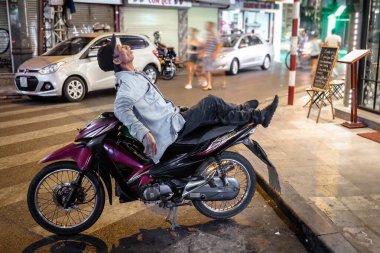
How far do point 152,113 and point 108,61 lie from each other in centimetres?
65

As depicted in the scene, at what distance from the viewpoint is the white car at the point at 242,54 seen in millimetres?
17484

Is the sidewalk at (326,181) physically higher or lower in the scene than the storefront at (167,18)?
lower

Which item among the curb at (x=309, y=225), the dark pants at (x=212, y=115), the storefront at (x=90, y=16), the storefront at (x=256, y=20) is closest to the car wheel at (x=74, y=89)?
the storefront at (x=90, y=16)

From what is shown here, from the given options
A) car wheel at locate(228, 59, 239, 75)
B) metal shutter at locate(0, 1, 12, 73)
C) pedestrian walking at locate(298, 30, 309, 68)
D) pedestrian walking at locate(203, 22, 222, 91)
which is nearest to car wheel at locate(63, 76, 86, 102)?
pedestrian walking at locate(203, 22, 222, 91)

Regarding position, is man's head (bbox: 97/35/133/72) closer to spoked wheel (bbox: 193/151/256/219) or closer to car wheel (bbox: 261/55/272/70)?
spoked wheel (bbox: 193/151/256/219)

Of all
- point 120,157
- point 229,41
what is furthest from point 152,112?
point 229,41

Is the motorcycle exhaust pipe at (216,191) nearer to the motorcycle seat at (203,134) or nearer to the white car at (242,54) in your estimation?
the motorcycle seat at (203,134)

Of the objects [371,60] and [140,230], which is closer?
[140,230]

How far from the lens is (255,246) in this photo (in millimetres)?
4105

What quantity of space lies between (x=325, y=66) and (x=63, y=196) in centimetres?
632

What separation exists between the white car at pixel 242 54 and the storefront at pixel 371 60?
802cm

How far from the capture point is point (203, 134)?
4285 mm

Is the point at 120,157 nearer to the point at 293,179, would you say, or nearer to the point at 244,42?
the point at 293,179

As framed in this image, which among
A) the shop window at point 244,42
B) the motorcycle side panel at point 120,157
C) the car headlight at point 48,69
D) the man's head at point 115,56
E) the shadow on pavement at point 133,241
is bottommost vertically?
the shadow on pavement at point 133,241
